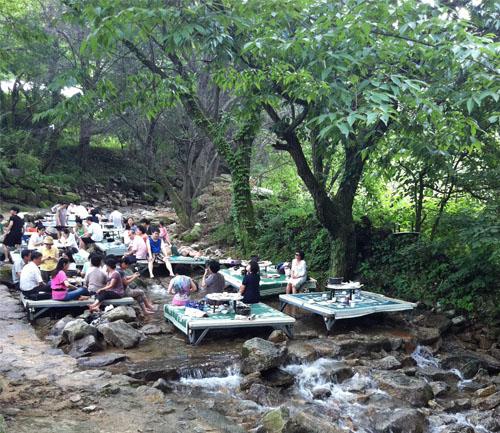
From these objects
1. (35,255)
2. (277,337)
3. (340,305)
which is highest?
(35,255)

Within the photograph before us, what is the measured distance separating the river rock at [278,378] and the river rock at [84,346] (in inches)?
108

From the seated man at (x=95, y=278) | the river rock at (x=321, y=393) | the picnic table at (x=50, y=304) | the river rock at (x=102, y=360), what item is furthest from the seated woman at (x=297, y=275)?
the river rock at (x=102, y=360)

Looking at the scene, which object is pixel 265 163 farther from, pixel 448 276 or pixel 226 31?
pixel 226 31

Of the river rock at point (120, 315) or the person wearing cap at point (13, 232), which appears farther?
the person wearing cap at point (13, 232)

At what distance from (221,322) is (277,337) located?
1.08 meters

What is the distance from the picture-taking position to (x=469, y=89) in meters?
6.77

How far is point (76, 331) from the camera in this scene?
8.27 m

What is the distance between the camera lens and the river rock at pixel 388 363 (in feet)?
26.9

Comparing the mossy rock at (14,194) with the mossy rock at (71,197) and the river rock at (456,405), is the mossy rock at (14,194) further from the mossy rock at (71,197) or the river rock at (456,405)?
the river rock at (456,405)

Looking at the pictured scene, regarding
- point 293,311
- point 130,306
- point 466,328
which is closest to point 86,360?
point 130,306

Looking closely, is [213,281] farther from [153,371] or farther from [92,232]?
[92,232]

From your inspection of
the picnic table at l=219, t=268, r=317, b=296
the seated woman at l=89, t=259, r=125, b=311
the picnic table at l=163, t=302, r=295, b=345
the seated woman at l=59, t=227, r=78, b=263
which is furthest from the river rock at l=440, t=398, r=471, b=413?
the seated woman at l=59, t=227, r=78, b=263

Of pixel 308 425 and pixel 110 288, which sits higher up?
pixel 110 288

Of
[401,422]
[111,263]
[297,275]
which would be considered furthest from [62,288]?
[401,422]
